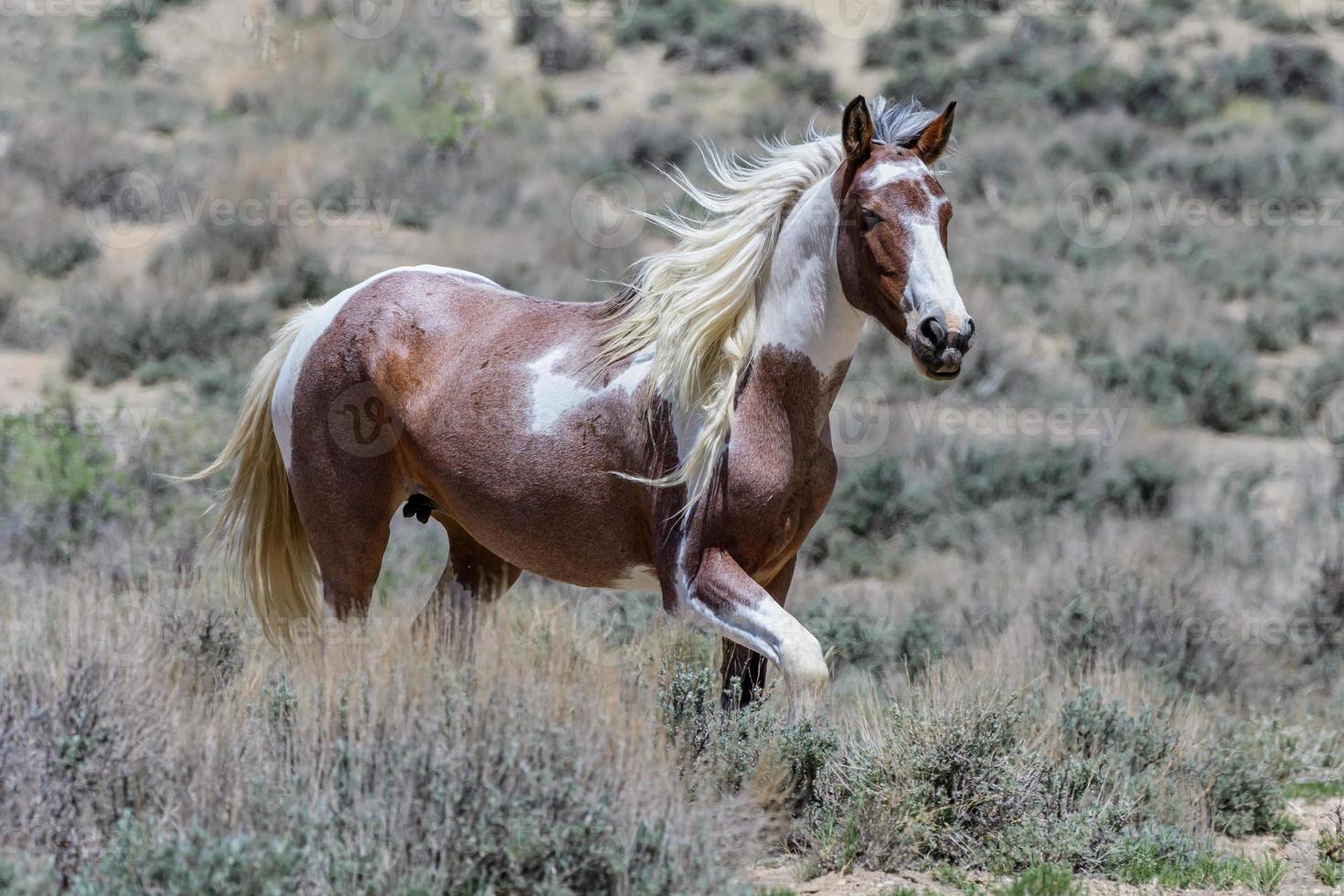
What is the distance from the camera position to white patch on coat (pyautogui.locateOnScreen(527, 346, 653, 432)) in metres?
5.15

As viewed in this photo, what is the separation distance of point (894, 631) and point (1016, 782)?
303cm

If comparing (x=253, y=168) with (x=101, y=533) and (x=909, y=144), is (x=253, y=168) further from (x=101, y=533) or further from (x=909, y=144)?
(x=909, y=144)

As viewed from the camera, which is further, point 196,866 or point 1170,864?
point 1170,864

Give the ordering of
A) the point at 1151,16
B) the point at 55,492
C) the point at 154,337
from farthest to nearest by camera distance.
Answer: the point at 1151,16 < the point at 154,337 < the point at 55,492

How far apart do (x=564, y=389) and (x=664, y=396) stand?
17.5 inches

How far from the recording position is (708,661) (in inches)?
220

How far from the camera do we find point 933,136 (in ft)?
16.2

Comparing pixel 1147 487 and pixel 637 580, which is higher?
pixel 637 580

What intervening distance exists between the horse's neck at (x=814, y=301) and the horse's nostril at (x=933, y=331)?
20.9 inches

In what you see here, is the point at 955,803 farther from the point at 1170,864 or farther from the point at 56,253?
the point at 56,253

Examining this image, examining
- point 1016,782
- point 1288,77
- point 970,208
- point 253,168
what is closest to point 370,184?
point 253,168

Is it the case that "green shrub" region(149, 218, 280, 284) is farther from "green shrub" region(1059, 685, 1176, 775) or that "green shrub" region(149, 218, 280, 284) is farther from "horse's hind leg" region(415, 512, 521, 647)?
"green shrub" region(1059, 685, 1176, 775)

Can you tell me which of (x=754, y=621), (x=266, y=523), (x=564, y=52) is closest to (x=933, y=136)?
(x=754, y=621)

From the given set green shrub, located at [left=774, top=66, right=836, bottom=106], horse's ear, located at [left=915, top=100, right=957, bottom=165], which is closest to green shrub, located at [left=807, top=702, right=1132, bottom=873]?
horse's ear, located at [left=915, top=100, right=957, bottom=165]
